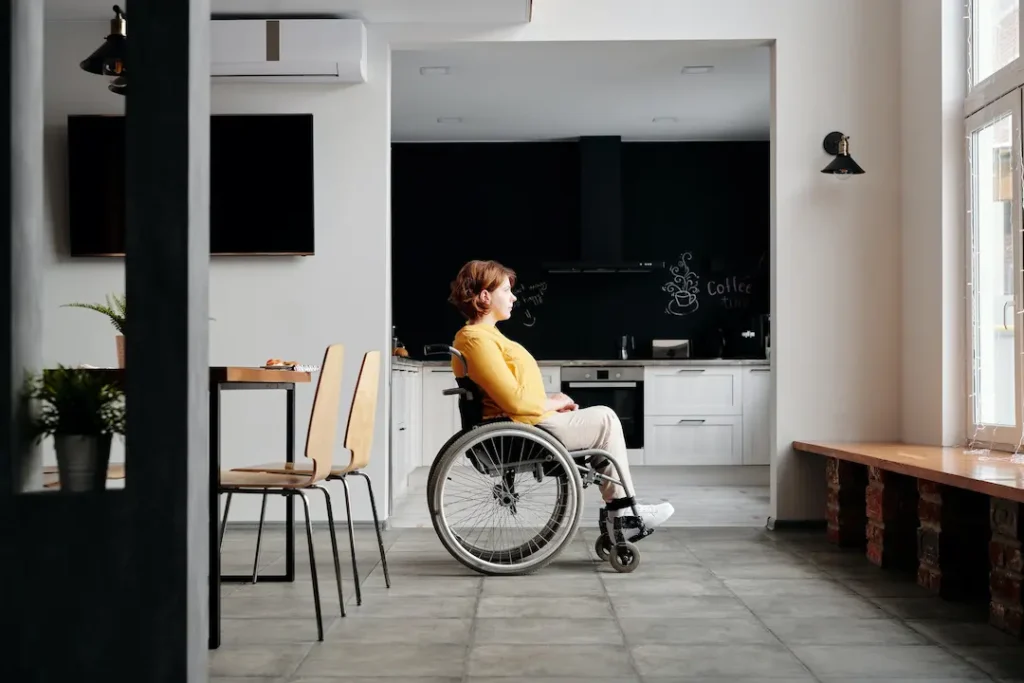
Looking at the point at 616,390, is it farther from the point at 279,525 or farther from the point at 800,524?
the point at 279,525

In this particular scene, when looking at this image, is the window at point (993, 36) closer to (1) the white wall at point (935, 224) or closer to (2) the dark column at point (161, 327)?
(1) the white wall at point (935, 224)

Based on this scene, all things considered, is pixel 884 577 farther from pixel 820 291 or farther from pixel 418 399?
pixel 418 399

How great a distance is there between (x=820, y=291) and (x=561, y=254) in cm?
325

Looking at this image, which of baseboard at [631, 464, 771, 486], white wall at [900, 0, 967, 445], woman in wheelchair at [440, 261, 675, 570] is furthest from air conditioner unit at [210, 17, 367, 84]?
baseboard at [631, 464, 771, 486]

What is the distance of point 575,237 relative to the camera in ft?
26.0

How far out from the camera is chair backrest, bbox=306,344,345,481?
9.20ft

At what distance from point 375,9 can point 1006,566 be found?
11.2 ft

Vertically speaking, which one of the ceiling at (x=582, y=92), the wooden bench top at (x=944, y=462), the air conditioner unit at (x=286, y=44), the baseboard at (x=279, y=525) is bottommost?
the baseboard at (x=279, y=525)

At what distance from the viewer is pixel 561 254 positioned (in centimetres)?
793

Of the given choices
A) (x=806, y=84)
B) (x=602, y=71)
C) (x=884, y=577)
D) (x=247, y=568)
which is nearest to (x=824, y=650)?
(x=884, y=577)

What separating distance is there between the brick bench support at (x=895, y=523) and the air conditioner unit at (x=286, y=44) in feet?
9.32

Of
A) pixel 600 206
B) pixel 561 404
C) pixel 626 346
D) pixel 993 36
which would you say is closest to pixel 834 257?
pixel 993 36

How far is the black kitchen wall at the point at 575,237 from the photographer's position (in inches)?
312

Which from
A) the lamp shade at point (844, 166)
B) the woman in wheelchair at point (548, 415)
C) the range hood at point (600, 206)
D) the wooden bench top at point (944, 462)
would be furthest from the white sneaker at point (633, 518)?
the range hood at point (600, 206)
